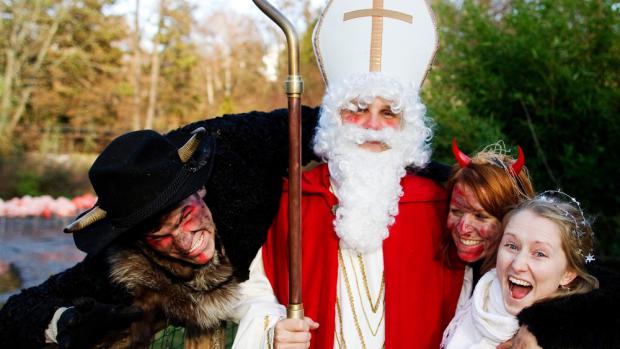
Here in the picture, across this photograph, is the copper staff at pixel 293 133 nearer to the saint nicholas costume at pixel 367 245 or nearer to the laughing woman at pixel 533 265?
the saint nicholas costume at pixel 367 245

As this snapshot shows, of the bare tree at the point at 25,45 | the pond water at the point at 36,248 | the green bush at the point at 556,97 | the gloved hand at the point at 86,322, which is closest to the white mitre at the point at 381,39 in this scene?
the gloved hand at the point at 86,322

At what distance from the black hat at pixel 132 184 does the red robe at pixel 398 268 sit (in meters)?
0.72

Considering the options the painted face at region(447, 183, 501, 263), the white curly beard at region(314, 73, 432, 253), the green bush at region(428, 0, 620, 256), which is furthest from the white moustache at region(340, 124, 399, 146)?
the green bush at region(428, 0, 620, 256)

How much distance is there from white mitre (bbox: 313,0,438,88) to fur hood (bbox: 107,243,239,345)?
1242 mm

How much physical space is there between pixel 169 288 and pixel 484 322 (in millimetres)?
1250

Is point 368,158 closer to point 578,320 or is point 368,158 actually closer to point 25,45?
point 578,320

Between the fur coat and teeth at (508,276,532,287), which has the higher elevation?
teeth at (508,276,532,287)

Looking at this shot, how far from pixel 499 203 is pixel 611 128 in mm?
2624

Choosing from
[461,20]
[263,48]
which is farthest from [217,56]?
[461,20]

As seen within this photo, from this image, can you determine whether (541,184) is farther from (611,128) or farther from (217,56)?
(217,56)

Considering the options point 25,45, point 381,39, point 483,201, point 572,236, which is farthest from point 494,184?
point 25,45

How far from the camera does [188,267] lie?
2455 mm

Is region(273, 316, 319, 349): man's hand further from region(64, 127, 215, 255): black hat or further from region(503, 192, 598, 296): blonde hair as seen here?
region(503, 192, 598, 296): blonde hair

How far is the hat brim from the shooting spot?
2.15 m
